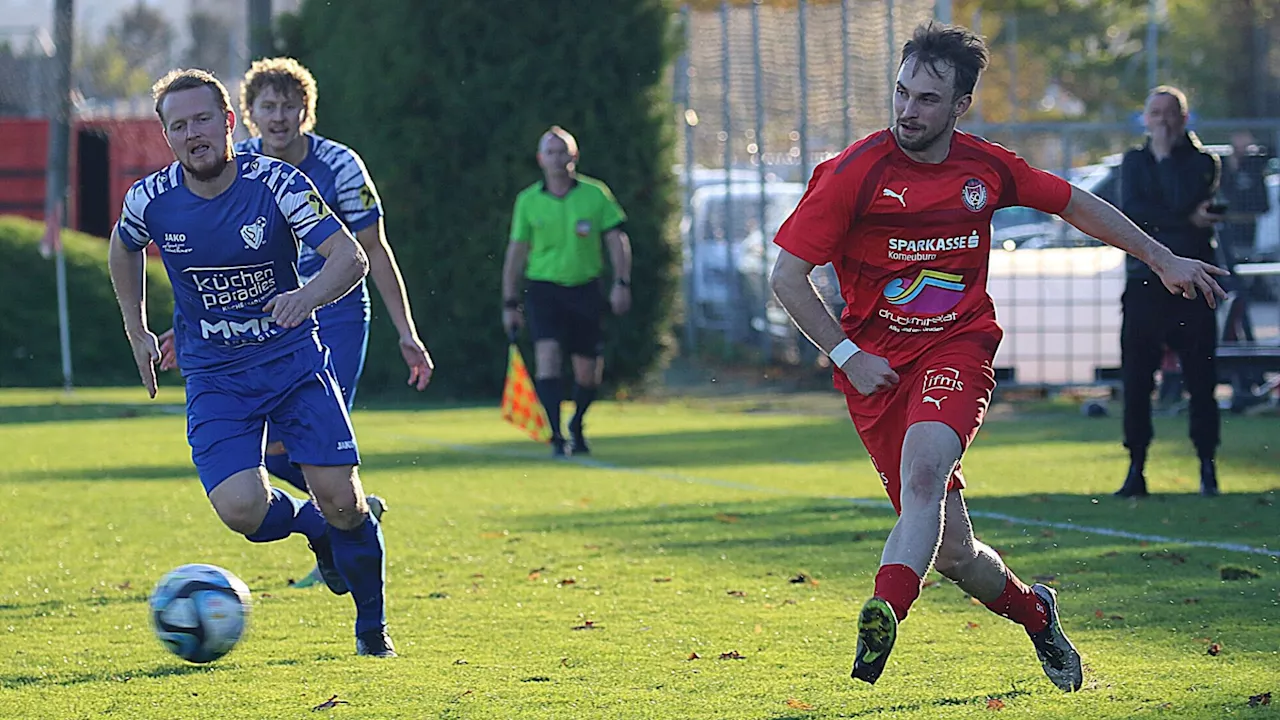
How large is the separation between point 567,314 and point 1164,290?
4884mm

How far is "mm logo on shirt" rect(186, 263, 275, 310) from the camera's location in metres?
6.36

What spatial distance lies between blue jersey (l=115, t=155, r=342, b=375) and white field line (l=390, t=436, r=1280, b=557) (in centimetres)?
458

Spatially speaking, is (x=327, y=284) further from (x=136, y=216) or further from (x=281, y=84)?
(x=281, y=84)

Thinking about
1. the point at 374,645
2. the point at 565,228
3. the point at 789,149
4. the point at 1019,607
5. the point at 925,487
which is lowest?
the point at 374,645

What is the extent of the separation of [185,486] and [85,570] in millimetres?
3476

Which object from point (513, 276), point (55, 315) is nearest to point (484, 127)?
point (55, 315)

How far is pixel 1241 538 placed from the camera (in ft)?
30.0

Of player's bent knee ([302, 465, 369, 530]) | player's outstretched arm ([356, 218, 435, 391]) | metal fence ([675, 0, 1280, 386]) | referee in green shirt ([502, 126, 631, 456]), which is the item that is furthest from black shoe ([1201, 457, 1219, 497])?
metal fence ([675, 0, 1280, 386])

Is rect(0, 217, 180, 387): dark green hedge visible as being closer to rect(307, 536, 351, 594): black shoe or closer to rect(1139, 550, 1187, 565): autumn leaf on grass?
rect(307, 536, 351, 594): black shoe

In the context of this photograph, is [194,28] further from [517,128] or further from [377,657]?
[377,657]

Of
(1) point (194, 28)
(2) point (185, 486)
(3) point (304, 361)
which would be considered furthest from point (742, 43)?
(1) point (194, 28)

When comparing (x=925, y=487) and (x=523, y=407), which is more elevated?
(x=925, y=487)

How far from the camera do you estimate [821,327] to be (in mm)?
5496

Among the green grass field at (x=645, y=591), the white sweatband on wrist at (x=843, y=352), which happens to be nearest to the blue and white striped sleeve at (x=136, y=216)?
the green grass field at (x=645, y=591)
